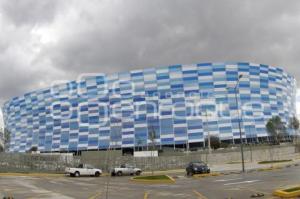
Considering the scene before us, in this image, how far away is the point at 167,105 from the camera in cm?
11494

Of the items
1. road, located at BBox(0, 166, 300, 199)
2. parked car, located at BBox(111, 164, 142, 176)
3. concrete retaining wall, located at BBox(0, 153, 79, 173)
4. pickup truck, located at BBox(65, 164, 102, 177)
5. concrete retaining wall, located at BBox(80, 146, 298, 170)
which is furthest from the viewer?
concrete retaining wall, located at BBox(80, 146, 298, 170)

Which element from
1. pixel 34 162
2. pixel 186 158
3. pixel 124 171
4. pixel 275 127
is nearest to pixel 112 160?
pixel 124 171

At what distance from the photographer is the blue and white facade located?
11350 centimetres

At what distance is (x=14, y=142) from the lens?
149250 mm

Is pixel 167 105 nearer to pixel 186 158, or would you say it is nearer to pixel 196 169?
pixel 186 158

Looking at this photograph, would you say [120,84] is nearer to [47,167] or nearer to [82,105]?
[82,105]

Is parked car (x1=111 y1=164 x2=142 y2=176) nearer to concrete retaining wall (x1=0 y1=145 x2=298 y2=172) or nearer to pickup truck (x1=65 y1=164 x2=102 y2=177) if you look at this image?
concrete retaining wall (x1=0 y1=145 x2=298 y2=172)

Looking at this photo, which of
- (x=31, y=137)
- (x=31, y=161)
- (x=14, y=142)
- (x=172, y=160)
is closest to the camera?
(x=31, y=161)

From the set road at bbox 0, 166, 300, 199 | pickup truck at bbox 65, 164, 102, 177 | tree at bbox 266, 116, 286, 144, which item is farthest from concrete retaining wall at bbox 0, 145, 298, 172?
tree at bbox 266, 116, 286, 144

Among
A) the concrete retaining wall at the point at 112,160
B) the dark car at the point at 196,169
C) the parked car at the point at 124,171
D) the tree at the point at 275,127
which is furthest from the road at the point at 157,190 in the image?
the tree at the point at 275,127

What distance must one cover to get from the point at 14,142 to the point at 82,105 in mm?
43555

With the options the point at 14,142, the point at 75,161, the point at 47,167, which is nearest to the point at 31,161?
the point at 47,167

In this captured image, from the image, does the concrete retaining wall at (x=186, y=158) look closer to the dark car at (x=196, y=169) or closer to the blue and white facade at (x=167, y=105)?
the dark car at (x=196, y=169)

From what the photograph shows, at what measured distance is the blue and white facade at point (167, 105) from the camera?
113500 mm
